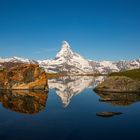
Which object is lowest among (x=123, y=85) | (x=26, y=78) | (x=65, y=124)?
(x=65, y=124)

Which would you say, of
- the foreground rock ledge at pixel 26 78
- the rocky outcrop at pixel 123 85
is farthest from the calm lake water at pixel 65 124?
the foreground rock ledge at pixel 26 78

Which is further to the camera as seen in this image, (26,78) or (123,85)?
(26,78)

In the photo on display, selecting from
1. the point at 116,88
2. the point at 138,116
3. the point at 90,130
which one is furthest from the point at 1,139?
the point at 116,88

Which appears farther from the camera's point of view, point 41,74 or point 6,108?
point 41,74

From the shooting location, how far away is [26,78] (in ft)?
331

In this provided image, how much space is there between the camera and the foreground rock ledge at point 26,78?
100875mm

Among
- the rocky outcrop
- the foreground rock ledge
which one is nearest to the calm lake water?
the rocky outcrop

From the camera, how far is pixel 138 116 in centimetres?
4975

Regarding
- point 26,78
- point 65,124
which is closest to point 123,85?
point 26,78

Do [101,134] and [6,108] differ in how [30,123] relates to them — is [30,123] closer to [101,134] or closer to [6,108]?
[101,134]

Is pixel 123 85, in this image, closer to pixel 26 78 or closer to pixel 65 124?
pixel 26 78

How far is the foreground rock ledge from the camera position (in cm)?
10088

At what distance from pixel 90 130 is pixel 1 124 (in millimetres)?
13508

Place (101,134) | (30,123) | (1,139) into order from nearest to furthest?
1. (1,139)
2. (101,134)
3. (30,123)
